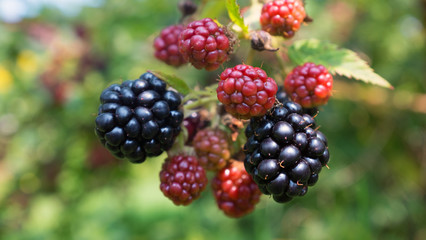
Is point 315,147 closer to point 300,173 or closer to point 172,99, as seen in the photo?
point 300,173

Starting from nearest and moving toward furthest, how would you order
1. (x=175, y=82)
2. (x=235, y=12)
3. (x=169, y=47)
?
1. (x=235, y=12)
2. (x=175, y=82)
3. (x=169, y=47)

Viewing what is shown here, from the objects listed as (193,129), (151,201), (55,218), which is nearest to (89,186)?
(55,218)

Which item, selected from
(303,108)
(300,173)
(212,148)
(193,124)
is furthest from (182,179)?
(303,108)

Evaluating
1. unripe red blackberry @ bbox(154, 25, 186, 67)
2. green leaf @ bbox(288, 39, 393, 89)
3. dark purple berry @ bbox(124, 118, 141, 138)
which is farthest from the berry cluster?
unripe red blackberry @ bbox(154, 25, 186, 67)

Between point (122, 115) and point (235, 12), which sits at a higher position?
point (235, 12)

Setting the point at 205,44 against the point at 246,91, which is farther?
the point at 205,44

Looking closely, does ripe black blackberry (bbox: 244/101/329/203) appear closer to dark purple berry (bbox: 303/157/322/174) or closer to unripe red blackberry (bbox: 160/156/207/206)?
dark purple berry (bbox: 303/157/322/174)

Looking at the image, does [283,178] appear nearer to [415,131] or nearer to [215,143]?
[215,143]
